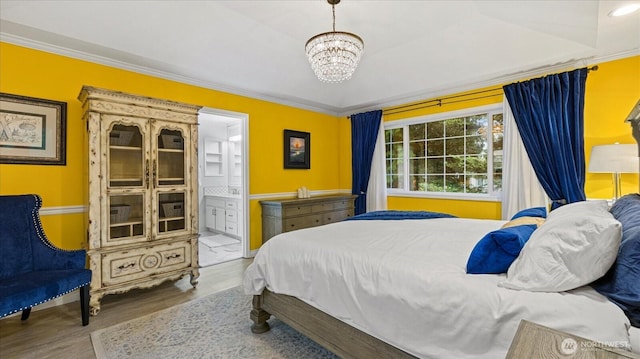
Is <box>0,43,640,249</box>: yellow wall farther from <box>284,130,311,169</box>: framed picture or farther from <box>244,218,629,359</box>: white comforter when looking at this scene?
<box>244,218,629,359</box>: white comforter

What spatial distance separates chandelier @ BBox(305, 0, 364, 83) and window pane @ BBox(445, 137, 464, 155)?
101 inches

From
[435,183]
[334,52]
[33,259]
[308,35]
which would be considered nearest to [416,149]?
[435,183]

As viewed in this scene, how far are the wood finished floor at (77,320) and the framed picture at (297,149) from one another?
81.9 inches

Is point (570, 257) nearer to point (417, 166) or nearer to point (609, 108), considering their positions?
point (609, 108)

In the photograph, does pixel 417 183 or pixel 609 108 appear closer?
pixel 609 108

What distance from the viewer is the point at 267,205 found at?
4.33 metres

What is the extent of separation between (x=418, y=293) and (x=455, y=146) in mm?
3501

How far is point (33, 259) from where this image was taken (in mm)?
2375

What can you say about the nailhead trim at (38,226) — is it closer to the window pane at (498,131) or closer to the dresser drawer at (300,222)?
the dresser drawer at (300,222)

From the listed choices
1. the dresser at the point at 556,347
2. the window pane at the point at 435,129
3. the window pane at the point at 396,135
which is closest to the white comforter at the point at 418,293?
the dresser at the point at 556,347


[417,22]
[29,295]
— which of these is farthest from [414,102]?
[29,295]

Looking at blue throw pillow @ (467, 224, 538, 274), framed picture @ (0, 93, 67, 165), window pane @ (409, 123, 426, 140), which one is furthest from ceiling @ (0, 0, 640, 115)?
blue throw pillow @ (467, 224, 538, 274)

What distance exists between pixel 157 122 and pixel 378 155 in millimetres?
3433

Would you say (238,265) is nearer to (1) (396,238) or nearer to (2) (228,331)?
(2) (228,331)
